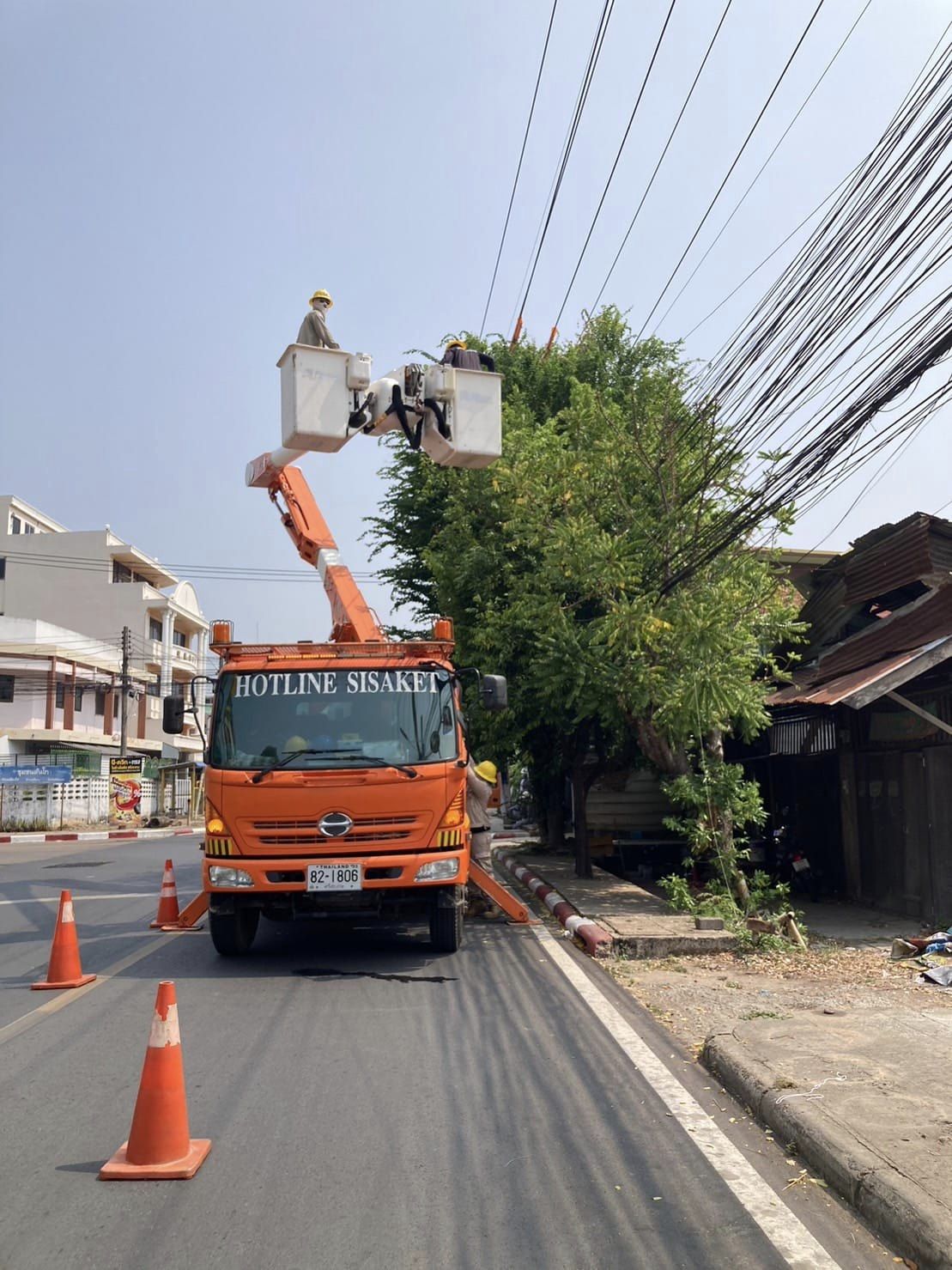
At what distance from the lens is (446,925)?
905 centimetres

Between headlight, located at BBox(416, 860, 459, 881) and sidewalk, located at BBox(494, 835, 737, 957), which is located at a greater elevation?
headlight, located at BBox(416, 860, 459, 881)

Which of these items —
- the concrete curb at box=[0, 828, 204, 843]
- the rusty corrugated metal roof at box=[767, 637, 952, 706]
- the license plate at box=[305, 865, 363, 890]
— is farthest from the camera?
the concrete curb at box=[0, 828, 204, 843]

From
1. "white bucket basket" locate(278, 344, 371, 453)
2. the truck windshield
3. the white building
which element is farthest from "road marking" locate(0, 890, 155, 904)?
the white building

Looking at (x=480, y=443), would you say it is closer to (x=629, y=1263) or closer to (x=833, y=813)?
(x=629, y=1263)

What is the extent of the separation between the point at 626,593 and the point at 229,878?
18.9 ft

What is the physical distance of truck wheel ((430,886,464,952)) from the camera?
29.6 ft

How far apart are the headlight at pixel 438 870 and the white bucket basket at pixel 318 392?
3.63 metres

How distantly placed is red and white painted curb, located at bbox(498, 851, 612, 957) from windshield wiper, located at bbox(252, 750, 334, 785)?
2966 mm

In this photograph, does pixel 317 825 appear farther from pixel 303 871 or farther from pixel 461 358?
pixel 461 358

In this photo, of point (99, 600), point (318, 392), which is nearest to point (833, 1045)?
point (318, 392)

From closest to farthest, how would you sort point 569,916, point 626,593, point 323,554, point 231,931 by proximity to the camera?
point 231,931 < point 569,916 < point 626,593 < point 323,554

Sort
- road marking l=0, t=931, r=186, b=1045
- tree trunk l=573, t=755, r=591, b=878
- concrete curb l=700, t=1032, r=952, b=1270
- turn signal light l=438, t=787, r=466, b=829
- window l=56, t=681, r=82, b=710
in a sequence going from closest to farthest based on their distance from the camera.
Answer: concrete curb l=700, t=1032, r=952, b=1270
road marking l=0, t=931, r=186, b=1045
turn signal light l=438, t=787, r=466, b=829
tree trunk l=573, t=755, r=591, b=878
window l=56, t=681, r=82, b=710

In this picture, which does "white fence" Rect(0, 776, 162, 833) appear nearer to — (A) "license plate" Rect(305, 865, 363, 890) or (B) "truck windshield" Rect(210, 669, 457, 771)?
(B) "truck windshield" Rect(210, 669, 457, 771)

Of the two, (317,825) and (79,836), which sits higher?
(317,825)
